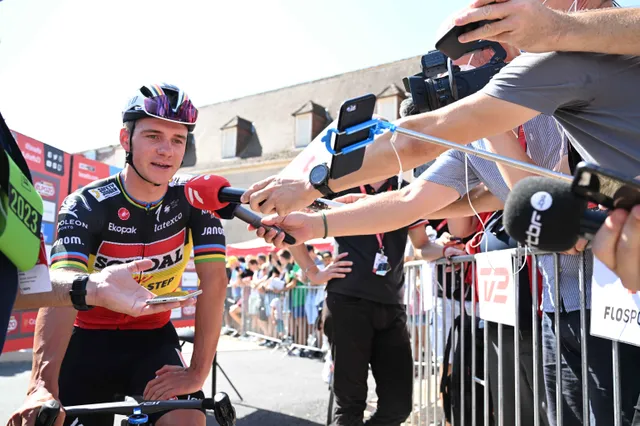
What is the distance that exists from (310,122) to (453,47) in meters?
29.6

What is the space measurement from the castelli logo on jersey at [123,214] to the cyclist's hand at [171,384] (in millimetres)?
842

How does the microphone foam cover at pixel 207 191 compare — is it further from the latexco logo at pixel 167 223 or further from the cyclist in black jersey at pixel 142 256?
the latexco logo at pixel 167 223

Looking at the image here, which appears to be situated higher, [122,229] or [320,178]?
[320,178]

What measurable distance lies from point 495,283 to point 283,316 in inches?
372

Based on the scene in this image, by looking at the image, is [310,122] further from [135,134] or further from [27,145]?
[135,134]

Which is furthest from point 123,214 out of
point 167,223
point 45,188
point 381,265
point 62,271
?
point 45,188

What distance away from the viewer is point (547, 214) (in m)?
0.96

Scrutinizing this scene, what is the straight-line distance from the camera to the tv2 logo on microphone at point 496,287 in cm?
287

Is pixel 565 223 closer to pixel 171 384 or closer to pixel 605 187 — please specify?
pixel 605 187

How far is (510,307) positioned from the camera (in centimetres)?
288

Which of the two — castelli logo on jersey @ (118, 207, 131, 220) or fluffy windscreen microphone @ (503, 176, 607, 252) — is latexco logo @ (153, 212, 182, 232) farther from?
fluffy windscreen microphone @ (503, 176, 607, 252)

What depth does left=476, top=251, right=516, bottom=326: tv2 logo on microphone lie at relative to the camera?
287 cm

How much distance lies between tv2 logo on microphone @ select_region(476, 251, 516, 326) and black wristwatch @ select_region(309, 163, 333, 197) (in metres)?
1.46

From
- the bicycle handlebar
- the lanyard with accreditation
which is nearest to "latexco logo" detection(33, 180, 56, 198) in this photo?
the lanyard with accreditation
